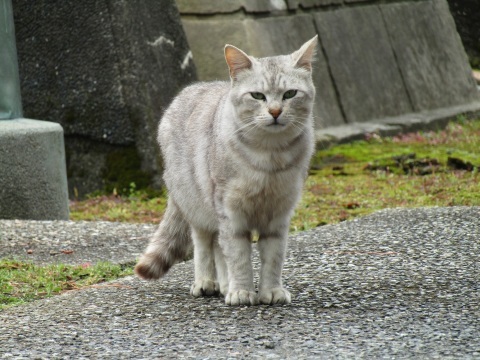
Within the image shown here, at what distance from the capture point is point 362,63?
35.9ft

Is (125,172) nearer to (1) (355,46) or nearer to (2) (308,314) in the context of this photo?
(1) (355,46)

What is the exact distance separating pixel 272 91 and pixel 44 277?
1708mm

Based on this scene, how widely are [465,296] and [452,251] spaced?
1.02 meters

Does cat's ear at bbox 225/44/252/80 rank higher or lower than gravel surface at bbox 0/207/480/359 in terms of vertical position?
higher

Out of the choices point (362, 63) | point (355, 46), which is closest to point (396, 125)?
point (362, 63)

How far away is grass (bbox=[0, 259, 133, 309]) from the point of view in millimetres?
4938

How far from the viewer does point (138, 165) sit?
334 inches

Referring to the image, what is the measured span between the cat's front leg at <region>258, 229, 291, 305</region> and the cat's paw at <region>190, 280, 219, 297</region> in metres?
0.35

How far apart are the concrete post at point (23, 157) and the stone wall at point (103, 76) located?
0.97 meters

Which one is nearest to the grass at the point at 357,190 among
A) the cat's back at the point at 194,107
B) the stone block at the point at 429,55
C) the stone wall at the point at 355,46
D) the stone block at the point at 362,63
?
the stone block at the point at 362,63

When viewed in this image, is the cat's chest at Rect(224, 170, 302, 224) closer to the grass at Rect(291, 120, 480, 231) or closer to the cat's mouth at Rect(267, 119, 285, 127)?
the cat's mouth at Rect(267, 119, 285, 127)

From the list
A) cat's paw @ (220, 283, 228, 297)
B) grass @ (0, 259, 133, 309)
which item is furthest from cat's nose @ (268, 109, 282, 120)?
grass @ (0, 259, 133, 309)

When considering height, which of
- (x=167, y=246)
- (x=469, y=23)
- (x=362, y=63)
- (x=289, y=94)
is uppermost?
(x=469, y=23)

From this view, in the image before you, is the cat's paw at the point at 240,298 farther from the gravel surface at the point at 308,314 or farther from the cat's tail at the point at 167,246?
the cat's tail at the point at 167,246
